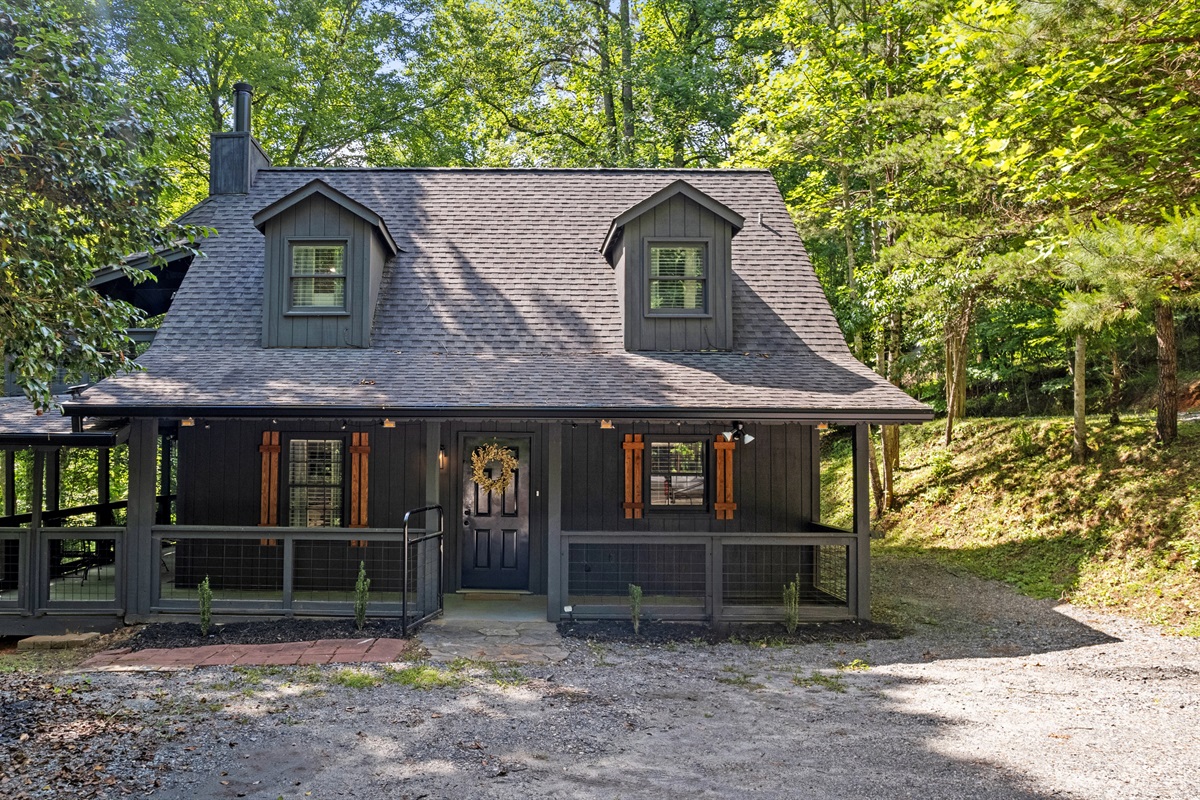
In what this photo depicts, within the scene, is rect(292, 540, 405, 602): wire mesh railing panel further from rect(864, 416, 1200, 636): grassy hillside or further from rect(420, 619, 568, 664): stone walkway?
rect(864, 416, 1200, 636): grassy hillside

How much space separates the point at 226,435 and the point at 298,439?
97 cm

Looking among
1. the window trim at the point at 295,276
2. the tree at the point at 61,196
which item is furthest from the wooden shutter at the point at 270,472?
the tree at the point at 61,196

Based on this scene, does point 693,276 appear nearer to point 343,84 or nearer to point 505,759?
point 505,759

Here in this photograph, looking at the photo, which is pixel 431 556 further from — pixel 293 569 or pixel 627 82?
pixel 627 82

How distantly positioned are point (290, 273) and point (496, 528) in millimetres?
4635

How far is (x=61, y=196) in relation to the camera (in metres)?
6.62

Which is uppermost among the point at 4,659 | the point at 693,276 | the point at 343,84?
the point at 343,84

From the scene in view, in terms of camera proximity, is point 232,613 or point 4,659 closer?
point 4,659

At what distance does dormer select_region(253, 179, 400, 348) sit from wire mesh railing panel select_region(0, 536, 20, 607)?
13.0 ft

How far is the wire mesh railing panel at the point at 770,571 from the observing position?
10.0m

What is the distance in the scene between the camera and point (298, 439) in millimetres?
10234

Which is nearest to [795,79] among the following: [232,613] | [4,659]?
[232,613]

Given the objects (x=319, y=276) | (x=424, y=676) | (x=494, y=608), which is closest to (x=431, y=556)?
(x=494, y=608)

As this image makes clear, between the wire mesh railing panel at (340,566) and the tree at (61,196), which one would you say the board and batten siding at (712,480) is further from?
the tree at (61,196)
